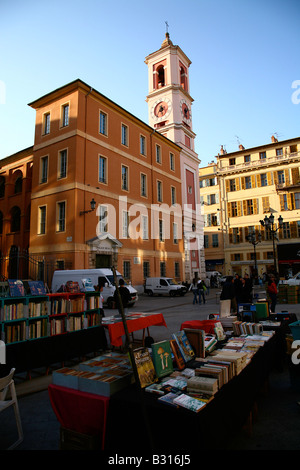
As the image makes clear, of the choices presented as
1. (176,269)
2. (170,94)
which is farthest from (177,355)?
(170,94)

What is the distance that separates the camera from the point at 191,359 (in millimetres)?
4098

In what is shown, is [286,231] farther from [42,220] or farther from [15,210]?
[15,210]

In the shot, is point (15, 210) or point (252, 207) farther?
point (252, 207)

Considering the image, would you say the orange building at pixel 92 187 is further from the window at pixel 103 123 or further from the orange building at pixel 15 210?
the orange building at pixel 15 210

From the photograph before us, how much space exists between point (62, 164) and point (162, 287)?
12.7m

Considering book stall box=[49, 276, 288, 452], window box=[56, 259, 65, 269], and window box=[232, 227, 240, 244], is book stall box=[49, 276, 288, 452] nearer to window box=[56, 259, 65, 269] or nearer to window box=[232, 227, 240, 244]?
window box=[56, 259, 65, 269]

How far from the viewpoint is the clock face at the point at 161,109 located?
35281mm

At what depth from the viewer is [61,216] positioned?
2202cm

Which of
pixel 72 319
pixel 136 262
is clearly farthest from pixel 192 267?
pixel 72 319

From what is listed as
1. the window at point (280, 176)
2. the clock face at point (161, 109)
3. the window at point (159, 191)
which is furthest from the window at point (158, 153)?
the window at point (280, 176)

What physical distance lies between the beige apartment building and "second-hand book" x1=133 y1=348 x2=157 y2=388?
120 ft

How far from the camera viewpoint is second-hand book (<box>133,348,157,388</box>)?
10.7ft
